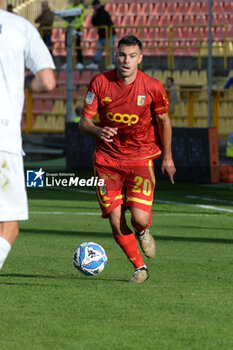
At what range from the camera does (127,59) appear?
7.41 m

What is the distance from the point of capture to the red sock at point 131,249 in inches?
296

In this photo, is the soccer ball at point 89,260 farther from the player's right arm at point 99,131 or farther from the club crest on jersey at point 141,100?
the club crest on jersey at point 141,100

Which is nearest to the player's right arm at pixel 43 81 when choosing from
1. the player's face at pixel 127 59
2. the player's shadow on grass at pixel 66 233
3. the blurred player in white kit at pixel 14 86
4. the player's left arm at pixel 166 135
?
the blurred player in white kit at pixel 14 86

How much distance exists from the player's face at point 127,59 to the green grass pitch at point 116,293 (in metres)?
1.78

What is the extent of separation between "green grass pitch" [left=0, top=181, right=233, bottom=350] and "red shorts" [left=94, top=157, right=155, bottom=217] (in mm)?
662

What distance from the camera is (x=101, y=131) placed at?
7.15 metres

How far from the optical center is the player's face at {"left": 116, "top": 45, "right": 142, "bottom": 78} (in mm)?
7391

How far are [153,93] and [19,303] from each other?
2332 millimetres

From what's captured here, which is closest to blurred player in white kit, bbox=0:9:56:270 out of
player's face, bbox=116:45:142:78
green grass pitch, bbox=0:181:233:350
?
green grass pitch, bbox=0:181:233:350

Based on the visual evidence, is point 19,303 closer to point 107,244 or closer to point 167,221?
point 107,244

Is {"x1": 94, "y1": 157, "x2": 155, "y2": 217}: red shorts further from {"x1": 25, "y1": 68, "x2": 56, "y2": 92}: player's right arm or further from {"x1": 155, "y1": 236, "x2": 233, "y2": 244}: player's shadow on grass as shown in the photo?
{"x1": 155, "y1": 236, "x2": 233, "y2": 244}: player's shadow on grass

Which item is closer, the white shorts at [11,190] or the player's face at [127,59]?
the white shorts at [11,190]

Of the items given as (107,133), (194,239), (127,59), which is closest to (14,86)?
(107,133)

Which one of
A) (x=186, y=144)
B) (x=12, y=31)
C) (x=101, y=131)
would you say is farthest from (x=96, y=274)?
(x=186, y=144)
